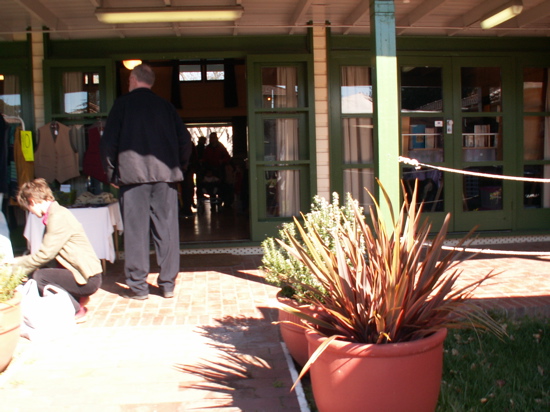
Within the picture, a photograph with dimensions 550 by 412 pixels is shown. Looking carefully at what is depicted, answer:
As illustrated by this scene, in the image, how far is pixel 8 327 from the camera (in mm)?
3543

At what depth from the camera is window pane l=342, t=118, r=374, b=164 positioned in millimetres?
7562

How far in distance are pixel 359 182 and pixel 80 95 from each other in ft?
11.7

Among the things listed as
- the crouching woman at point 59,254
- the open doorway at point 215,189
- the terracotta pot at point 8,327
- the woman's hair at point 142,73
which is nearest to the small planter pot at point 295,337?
the terracotta pot at point 8,327

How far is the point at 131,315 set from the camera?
15.9 ft

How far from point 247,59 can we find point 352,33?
134 centimetres

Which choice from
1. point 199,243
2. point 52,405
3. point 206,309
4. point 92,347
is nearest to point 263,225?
point 199,243

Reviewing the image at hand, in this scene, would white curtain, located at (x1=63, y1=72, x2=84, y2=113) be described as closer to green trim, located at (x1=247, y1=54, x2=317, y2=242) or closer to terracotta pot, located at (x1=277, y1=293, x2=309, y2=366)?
green trim, located at (x1=247, y1=54, x2=317, y2=242)

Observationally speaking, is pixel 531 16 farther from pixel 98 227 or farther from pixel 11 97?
pixel 11 97

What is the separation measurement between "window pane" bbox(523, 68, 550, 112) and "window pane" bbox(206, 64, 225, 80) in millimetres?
7557

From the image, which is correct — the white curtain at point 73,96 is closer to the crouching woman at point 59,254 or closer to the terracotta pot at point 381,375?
the crouching woman at point 59,254

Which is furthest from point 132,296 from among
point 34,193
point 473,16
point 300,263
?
point 473,16

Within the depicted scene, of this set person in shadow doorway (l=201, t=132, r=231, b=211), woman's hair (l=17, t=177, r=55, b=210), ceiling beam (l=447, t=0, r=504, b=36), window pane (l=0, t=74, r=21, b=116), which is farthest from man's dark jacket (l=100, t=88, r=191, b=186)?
person in shadow doorway (l=201, t=132, r=231, b=211)

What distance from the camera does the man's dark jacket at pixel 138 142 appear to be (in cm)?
516

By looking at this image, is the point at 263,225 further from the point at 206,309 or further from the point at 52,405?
the point at 52,405
